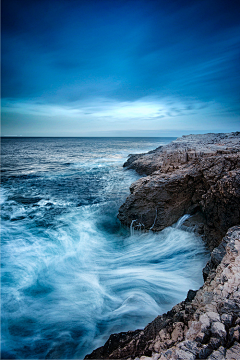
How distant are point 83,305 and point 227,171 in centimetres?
599

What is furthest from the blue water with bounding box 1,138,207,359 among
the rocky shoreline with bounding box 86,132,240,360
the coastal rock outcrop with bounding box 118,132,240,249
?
the rocky shoreline with bounding box 86,132,240,360

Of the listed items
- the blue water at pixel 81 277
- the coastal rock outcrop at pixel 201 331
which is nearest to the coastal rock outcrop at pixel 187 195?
the blue water at pixel 81 277

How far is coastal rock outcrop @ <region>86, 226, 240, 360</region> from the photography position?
1.95 meters

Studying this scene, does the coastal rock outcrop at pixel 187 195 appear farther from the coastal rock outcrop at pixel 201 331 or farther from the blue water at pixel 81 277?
the coastal rock outcrop at pixel 201 331

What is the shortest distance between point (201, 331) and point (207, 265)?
1948 millimetres

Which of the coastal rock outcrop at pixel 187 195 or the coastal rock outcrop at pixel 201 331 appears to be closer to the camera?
the coastal rock outcrop at pixel 201 331

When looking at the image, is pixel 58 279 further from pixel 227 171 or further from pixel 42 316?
pixel 227 171

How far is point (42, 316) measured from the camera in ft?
14.7

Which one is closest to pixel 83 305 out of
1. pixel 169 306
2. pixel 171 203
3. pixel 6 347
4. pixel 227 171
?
pixel 6 347

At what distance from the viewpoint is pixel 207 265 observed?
382cm

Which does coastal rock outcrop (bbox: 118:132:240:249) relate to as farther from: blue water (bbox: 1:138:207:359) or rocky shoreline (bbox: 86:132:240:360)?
blue water (bbox: 1:138:207:359)

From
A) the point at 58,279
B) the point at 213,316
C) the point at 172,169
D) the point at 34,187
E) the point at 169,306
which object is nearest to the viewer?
the point at 213,316

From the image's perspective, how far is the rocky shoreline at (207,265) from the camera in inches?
81.3

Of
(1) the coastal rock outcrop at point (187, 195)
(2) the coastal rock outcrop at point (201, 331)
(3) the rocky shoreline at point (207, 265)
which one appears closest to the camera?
(2) the coastal rock outcrop at point (201, 331)
